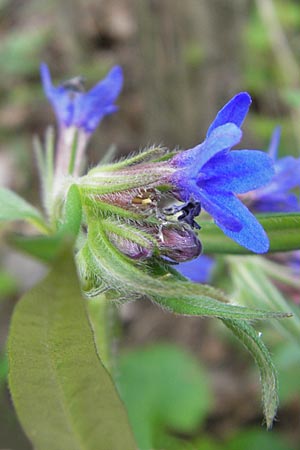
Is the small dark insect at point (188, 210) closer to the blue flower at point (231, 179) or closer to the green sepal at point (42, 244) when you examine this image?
the blue flower at point (231, 179)

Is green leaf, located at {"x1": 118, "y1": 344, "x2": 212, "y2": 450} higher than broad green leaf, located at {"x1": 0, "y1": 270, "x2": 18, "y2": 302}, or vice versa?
broad green leaf, located at {"x1": 0, "y1": 270, "x2": 18, "y2": 302}

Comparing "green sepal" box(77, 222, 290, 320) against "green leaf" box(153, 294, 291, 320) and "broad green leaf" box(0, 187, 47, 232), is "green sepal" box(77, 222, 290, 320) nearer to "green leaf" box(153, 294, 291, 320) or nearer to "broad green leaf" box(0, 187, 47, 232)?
"green leaf" box(153, 294, 291, 320)

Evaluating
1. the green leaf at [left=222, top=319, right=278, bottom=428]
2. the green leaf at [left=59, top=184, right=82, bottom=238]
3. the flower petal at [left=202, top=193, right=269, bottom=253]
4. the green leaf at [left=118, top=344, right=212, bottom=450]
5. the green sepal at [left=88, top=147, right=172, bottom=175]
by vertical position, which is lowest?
the green leaf at [left=118, top=344, right=212, bottom=450]

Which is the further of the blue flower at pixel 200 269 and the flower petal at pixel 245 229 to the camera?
the blue flower at pixel 200 269

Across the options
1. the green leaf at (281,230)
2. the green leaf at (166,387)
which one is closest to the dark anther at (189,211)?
the green leaf at (281,230)

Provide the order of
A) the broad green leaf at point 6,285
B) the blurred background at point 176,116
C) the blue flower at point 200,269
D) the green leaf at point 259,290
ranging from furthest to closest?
the broad green leaf at point 6,285, the blurred background at point 176,116, the blue flower at point 200,269, the green leaf at point 259,290

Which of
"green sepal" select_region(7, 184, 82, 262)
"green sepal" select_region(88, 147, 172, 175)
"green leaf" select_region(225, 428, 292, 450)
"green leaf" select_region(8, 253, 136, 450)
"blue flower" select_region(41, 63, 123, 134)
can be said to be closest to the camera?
"green sepal" select_region(7, 184, 82, 262)

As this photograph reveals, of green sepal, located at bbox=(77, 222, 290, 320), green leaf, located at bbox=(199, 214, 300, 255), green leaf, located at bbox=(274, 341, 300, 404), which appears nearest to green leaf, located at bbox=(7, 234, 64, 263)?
green sepal, located at bbox=(77, 222, 290, 320)
